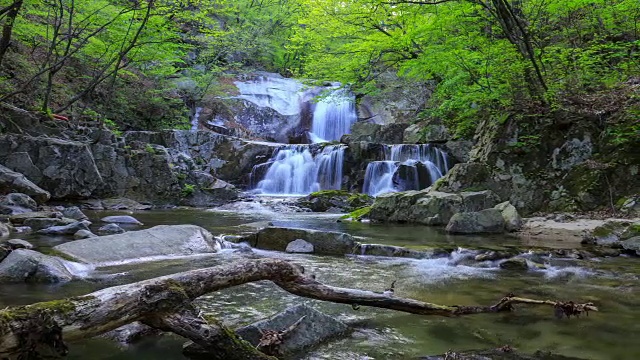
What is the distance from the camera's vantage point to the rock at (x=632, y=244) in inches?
276

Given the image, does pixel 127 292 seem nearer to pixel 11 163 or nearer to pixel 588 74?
pixel 588 74

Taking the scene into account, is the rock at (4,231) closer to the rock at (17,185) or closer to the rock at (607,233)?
the rock at (17,185)

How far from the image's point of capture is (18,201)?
416 inches

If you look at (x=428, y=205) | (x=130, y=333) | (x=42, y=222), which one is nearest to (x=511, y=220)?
(x=428, y=205)

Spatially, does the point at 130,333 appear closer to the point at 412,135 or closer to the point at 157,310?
the point at 157,310

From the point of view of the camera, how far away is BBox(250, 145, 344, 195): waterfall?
65.0 ft

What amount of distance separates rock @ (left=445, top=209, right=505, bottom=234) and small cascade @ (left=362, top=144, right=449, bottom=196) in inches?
279

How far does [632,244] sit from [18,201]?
1302cm

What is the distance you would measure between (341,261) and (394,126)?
16916 millimetres

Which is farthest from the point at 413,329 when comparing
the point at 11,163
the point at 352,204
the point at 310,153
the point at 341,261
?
the point at 310,153

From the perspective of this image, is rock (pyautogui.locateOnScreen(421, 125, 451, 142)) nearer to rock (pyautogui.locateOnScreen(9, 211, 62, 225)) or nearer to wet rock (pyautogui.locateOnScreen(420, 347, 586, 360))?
rock (pyautogui.locateOnScreen(9, 211, 62, 225))

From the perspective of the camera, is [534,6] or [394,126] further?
[394,126]

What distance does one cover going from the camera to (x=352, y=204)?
15.6 m

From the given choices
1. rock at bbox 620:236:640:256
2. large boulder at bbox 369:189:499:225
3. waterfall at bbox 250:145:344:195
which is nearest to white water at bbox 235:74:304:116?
waterfall at bbox 250:145:344:195
